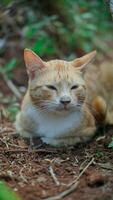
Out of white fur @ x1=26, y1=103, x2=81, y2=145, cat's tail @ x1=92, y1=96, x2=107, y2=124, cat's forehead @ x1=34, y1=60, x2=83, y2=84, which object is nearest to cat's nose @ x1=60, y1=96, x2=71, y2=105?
cat's forehead @ x1=34, y1=60, x2=83, y2=84

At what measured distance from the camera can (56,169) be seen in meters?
3.88

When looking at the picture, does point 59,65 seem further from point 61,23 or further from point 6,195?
point 61,23

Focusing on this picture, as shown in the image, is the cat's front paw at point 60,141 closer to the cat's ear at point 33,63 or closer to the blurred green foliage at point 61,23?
the cat's ear at point 33,63

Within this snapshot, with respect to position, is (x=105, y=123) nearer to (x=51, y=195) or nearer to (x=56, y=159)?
(x=56, y=159)

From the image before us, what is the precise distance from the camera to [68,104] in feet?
13.4

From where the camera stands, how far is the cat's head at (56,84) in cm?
412

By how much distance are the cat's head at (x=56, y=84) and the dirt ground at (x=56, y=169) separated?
406mm

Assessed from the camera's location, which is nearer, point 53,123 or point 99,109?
point 53,123

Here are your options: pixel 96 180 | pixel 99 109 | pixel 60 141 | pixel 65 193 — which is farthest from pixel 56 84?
pixel 65 193

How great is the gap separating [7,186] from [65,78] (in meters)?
1.20

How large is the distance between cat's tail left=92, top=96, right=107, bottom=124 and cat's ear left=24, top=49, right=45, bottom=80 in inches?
31.1

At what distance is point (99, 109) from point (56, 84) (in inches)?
33.1

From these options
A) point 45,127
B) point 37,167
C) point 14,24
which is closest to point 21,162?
point 37,167

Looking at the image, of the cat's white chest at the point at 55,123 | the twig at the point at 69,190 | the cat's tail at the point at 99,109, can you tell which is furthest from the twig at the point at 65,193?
the cat's tail at the point at 99,109
